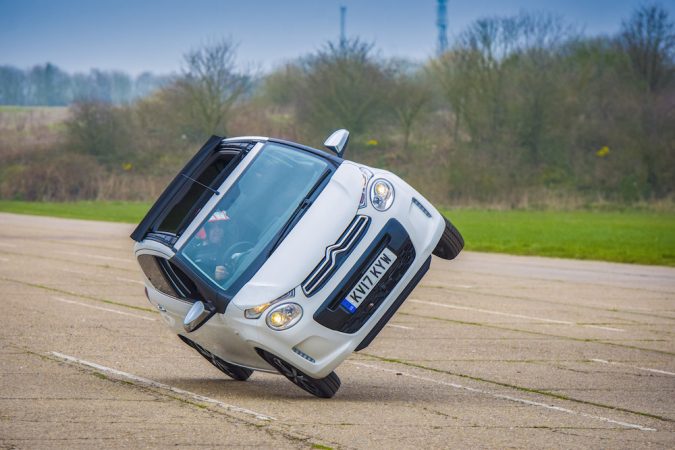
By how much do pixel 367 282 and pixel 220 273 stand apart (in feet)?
3.60

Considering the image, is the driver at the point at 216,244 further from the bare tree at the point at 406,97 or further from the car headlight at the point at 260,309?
the bare tree at the point at 406,97

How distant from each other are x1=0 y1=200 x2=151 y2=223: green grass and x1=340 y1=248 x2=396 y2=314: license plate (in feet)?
117

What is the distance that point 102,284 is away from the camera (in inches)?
758

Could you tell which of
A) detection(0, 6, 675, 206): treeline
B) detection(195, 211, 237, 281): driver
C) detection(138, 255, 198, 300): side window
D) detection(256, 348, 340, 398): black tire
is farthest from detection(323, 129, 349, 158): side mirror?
detection(0, 6, 675, 206): treeline

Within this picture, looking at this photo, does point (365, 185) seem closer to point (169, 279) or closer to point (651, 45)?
point (169, 279)

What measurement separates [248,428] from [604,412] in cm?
272

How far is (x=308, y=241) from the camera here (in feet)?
28.1

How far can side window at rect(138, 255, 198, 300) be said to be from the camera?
28.9ft

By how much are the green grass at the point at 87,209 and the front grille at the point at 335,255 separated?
35.5 metres

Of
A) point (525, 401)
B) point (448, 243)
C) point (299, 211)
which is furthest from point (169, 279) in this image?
point (525, 401)

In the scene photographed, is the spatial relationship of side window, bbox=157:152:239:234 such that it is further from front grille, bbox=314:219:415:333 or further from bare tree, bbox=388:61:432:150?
bare tree, bbox=388:61:432:150

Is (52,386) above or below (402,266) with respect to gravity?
below

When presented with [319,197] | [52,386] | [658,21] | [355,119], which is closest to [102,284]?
[52,386]

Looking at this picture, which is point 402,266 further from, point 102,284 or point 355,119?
point 355,119
